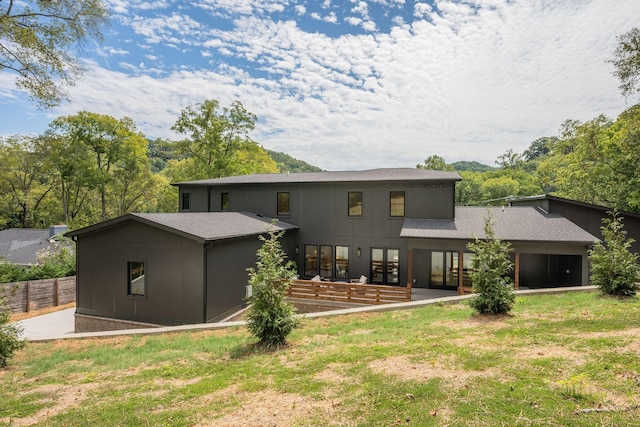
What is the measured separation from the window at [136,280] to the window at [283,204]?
740 cm

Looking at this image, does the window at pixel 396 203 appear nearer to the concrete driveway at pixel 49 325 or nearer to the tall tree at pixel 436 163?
the concrete driveway at pixel 49 325

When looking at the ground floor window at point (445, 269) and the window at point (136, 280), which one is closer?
the window at point (136, 280)

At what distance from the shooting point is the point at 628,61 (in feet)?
41.1

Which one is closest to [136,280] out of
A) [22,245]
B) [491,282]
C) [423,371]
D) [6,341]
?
[6,341]

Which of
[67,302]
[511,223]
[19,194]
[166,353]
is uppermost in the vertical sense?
[19,194]

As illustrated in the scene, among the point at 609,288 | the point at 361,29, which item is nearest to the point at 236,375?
the point at 609,288

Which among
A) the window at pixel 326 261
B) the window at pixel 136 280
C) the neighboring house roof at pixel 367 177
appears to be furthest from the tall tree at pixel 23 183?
the window at pixel 326 261

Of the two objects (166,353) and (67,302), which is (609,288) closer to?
(166,353)

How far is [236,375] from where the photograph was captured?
5113mm

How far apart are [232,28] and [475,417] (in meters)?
17.7

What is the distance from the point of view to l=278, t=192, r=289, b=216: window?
54.1ft

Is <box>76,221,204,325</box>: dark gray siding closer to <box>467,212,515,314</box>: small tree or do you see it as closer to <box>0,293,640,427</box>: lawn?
<box>0,293,640,427</box>: lawn

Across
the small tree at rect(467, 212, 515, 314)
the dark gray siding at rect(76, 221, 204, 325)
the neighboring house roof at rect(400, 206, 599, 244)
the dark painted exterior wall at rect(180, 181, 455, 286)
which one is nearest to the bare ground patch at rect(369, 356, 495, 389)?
the small tree at rect(467, 212, 515, 314)

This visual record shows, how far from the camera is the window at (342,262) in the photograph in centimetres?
1535
